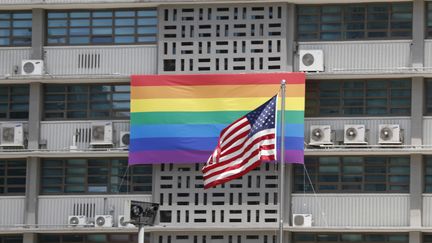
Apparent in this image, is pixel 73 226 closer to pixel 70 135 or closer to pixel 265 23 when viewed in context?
pixel 70 135

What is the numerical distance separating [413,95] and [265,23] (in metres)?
4.55

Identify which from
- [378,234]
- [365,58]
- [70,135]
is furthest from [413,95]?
[70,135]

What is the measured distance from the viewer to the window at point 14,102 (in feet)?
127

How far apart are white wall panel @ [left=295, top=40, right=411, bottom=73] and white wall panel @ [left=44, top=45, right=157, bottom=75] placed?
14.2 feet

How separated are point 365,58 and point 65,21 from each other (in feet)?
28.7

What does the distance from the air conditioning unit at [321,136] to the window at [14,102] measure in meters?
8.29

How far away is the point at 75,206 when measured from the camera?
3806cm

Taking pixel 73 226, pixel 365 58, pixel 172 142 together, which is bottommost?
pixel 73 226

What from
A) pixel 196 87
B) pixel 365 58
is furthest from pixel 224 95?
pixel 365 58

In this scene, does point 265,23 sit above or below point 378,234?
above

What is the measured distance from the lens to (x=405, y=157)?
3716 cm

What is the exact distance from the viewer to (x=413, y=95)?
122 ft

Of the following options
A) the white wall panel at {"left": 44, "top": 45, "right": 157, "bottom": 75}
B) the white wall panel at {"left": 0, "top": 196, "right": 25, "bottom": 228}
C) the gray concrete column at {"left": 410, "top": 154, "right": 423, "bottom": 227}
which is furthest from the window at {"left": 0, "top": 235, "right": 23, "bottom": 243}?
the gray concrete column at {"left": 410, "top": 154, "right": 423, "bottom": 227}

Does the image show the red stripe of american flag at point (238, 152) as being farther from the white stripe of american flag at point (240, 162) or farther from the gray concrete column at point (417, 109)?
the gray concrete column at point (417, 109)
